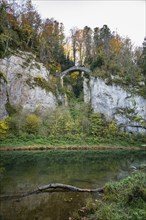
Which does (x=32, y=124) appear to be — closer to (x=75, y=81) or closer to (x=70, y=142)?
(x=70, y=142)

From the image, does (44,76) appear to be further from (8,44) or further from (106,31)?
(106,31)

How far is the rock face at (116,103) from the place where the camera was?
153ft

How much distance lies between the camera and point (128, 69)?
5188 cm

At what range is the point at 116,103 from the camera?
1905 inches

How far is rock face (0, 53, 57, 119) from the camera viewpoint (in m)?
40.4

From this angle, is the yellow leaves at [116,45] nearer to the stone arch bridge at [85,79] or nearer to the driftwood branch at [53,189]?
the stone arch bridge at [85,79]

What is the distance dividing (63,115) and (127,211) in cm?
3461

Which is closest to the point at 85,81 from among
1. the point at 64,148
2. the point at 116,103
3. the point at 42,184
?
the point at 116,103

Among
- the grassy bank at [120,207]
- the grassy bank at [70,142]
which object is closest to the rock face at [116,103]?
the grassy bank at [70,142]

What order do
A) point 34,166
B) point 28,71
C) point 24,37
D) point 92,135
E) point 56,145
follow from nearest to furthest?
point 34,166 → point 56,145 → point 92,135 → point 28,71 → point 24,37

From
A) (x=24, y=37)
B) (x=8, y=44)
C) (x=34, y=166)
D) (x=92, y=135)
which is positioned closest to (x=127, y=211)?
(x=34, y=166)

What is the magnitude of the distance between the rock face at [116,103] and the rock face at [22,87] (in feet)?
27.4

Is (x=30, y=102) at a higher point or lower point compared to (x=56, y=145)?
higher

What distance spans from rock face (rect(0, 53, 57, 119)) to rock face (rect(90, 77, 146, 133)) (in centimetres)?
834
